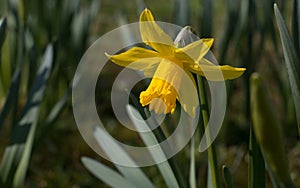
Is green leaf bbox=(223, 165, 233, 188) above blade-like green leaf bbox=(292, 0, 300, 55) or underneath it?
underneath

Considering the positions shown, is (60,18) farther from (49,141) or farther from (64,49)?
(49,141)

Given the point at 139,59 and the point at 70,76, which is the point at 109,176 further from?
the point at 70,76

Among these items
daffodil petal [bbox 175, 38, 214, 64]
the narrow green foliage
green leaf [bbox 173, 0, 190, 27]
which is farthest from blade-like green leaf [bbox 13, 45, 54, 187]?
the narrow green foliage

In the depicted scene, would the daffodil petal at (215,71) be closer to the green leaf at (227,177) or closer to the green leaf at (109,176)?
the green leaf at (227,177)

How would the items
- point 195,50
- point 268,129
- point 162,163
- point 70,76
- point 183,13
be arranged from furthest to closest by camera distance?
point 70,76, point 183,13, point 162,163, point 195,50, point 268,129

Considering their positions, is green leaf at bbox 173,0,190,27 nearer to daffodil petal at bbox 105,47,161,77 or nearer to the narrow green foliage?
daffodil petal at bbox 105,47,161,77

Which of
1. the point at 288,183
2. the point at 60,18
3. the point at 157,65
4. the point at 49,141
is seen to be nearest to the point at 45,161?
the point at 49,141

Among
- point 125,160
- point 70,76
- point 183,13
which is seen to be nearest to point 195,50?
point 125,160
